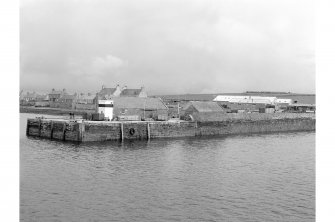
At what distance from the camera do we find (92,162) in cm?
2430

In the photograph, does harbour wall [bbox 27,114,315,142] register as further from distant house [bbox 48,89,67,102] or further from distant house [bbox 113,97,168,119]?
distant house [bbox 48,89,67,102]

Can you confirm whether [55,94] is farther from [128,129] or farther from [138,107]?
[128,129]

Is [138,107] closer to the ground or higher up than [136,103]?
closer to the ground

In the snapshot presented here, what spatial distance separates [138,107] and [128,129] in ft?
38.7

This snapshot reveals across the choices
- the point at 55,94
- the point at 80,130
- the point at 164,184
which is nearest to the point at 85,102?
the point at 55,94

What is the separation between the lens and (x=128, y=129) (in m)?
36.6

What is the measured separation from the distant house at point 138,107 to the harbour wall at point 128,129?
6.16 metres

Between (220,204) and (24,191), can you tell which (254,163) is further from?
(24,191)

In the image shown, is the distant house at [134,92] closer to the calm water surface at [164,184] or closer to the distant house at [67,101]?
the distant house at [67,101]

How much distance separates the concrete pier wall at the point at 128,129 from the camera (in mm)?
34625

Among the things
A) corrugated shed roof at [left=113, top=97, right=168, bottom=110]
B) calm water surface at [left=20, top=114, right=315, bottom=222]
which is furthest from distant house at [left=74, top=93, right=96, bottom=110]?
calm water surface at [left=20, top=114, right=315, bottom=222]

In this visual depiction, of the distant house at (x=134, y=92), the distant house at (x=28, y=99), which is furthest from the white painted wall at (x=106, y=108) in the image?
the distant house at (x=28, y=99)

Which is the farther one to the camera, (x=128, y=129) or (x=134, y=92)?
(x=134, y=92)

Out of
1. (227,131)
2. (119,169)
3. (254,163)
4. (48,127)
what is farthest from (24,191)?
(227,131)
